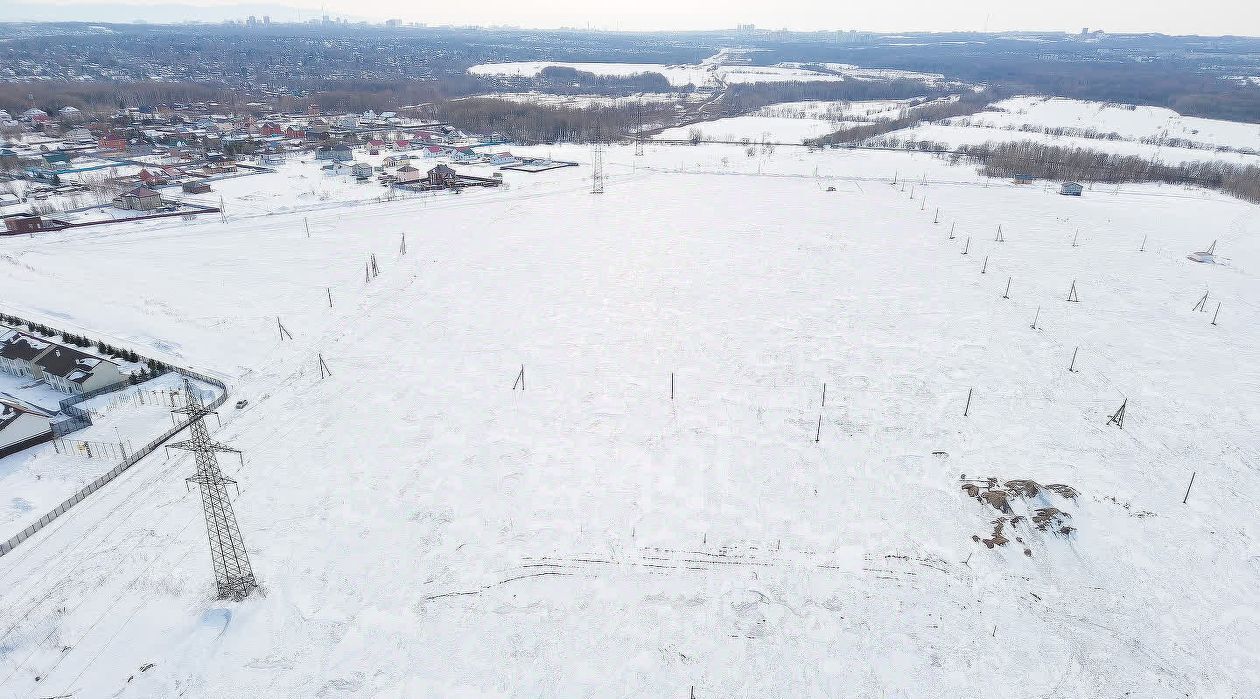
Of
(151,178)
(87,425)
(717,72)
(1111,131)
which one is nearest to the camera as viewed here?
(87,425)

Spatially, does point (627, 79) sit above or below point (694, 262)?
above

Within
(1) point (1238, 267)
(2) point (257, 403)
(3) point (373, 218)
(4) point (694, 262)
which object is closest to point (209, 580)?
(2) point (257, 403)

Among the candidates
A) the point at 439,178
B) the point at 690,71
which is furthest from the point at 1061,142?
the point at 690,71

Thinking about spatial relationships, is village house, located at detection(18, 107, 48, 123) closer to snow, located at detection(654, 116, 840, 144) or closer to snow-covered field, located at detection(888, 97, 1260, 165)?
snow, located at detection(654, 116, 840, 144)

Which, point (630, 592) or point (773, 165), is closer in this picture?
point (630, 592)

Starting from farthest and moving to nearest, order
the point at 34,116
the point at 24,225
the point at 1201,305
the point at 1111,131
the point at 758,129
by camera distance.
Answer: the point at 758,129
the point at 1111,131
the point at 34,116
the point at 24,225
the point at 1201,305

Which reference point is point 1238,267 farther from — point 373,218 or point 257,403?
point 373,218

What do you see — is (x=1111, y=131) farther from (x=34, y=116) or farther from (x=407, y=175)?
(x=34, y=116)
